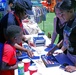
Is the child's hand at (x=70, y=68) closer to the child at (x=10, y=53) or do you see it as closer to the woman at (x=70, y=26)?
the woman at (x=70, y=26)

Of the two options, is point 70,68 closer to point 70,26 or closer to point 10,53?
point 70,26

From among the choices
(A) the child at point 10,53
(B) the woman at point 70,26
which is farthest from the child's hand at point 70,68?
(A) the child at point 10,53

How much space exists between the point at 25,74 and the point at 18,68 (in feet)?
0.49

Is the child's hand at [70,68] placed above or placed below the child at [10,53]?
below

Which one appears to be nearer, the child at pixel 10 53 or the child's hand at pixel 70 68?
the child at pixel 10 53


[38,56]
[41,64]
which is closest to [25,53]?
[38,56]

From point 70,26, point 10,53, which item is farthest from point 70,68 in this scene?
point 10,53

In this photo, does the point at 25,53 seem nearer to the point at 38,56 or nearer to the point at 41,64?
the point at 38,56

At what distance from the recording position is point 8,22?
2564 millimetres

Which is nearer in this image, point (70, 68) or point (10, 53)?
point (10, 53)

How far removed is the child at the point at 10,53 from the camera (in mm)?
2119

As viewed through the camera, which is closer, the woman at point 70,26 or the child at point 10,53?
the child at point 10,53

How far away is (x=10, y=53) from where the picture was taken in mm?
2131

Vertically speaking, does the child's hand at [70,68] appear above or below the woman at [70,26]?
below
